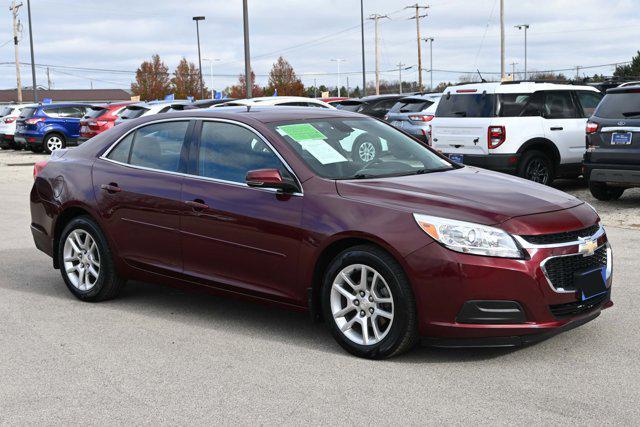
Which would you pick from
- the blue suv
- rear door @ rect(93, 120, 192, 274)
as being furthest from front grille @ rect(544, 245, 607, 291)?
the blue suv

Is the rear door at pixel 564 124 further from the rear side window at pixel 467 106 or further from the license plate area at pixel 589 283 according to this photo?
the license plate area at pixel 589 283

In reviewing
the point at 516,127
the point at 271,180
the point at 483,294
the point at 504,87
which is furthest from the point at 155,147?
the point at 504,87

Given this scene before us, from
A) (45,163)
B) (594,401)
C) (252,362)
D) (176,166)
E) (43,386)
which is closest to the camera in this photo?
(594,401)

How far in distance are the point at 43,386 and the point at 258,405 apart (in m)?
1.29

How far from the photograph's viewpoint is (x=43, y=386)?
15.8 ft

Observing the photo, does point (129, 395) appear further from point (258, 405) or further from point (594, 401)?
point (594, 401)

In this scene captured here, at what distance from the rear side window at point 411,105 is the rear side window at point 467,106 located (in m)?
4.26

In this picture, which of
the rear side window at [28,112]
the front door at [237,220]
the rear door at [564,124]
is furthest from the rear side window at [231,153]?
the rear side window at [28,112]

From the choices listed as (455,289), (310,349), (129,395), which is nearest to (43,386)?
(129,395)

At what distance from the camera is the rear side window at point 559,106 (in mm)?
13992

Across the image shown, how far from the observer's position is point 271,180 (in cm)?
545

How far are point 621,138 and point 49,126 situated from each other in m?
21.5

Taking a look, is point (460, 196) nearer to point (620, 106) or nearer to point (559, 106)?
point (620, 106)

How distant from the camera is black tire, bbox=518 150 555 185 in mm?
13516
